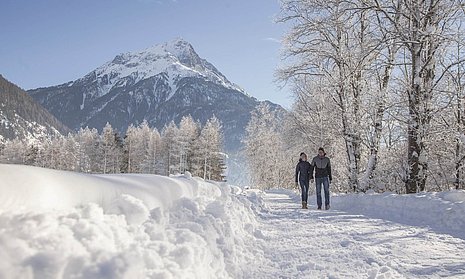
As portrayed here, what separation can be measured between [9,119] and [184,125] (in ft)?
534

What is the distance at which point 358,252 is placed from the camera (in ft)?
16.9

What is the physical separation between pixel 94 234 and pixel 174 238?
43.4 inches

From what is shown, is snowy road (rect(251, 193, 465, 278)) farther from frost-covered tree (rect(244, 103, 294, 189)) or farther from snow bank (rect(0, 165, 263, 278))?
frost-covered tree (rect(244, 103, 294, 189))

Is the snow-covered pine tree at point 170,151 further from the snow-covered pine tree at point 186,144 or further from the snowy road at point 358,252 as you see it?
the snowy road at point 358,252

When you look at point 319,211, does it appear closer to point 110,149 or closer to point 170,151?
point 170,151

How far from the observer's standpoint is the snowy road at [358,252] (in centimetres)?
434

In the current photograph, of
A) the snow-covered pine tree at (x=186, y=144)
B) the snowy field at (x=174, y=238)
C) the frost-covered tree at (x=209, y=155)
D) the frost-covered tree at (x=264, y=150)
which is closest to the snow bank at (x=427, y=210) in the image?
the snowy field at (x=174, y=238)

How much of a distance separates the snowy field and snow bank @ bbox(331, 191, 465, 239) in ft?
0.13

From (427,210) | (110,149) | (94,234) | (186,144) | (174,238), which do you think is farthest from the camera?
(110,149)

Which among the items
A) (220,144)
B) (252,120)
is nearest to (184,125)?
(220,144)

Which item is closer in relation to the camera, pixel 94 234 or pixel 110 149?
pixel 94 234

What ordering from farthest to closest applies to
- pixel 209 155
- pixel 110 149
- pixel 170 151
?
pixel 110 149, pixel 170 151, pixel 209 155

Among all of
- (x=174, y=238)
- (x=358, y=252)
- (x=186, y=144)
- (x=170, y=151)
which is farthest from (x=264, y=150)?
(x=174, y=238)

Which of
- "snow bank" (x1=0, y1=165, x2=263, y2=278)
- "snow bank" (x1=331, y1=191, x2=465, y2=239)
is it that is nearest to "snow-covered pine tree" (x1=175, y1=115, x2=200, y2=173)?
"snow bank" (x1=331, y1=191, x2=465, y2=239)
